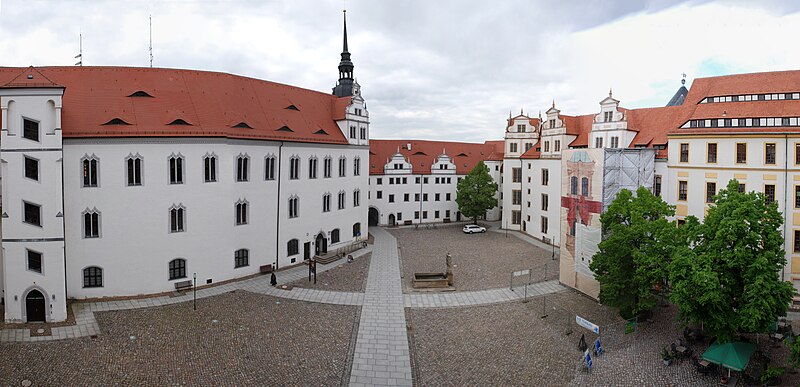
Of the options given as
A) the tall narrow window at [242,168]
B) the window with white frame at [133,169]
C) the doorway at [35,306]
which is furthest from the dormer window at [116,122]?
the doorway at [35,306]

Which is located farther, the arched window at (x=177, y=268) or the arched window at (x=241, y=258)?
the arched window at (x=241, y=258)

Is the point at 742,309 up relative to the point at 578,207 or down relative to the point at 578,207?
down

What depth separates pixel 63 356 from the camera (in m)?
20.1

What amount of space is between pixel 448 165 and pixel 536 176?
46.7ft

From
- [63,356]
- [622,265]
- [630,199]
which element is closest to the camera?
[63,356]

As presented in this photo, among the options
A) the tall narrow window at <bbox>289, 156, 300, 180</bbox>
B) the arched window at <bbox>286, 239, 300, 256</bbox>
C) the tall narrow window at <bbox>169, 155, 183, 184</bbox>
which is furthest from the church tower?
the tall narrow window at <bbox>169, 155, 183, 184</bbox>

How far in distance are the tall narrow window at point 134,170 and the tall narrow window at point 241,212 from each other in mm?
6360

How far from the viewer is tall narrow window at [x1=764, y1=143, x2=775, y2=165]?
29359 millimetres

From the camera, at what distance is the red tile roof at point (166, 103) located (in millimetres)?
27969

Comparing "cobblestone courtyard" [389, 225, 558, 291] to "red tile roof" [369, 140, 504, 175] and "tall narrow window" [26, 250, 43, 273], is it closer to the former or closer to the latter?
"red tile roof" [369, 140, 504, 175]

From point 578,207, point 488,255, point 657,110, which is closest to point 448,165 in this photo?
point 488,255

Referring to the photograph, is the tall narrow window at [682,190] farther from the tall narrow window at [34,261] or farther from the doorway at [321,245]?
the tall narrow window at [34,261]

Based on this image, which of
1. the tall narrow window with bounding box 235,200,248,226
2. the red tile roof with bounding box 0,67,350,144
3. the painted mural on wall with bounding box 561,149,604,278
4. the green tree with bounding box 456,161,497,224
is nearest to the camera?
the red tile roof with bounding box 0,67,350,144

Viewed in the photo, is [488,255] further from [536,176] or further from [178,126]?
[178,126]
